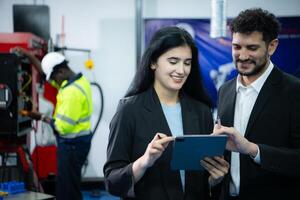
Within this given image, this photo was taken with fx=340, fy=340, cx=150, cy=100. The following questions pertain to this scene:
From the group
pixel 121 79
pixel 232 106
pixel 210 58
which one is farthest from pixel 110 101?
pixel 232 106

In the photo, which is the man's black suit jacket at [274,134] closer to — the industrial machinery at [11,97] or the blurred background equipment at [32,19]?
the industrial machinery at [11,97]

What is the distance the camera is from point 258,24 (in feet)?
5.45

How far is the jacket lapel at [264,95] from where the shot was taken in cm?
164

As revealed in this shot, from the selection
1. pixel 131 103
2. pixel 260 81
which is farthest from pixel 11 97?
pixel 260 81

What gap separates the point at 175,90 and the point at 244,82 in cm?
49

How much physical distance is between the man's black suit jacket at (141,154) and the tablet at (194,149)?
4.1 inches

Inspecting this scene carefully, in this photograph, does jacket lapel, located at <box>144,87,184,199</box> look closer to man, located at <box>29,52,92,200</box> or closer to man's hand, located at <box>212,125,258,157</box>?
man's hand, located at <box>212,125,258,157</box>

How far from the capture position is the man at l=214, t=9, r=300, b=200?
1.59 meters

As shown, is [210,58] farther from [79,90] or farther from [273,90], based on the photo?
[273,90]

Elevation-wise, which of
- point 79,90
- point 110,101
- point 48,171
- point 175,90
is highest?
point 175,90

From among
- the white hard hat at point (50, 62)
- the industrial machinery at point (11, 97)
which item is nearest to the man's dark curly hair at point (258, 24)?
the industrial machinery at point (11, 97)

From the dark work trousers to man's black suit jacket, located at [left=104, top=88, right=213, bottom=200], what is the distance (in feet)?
6.65

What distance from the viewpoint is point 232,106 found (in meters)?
1.78

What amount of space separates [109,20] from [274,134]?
3304mm
